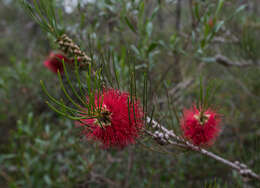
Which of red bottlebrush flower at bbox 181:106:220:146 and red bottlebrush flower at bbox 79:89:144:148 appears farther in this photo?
red bottlebrush flower at bbox 181:106:220:146

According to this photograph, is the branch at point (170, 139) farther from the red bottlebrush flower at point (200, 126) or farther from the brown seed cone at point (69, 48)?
the brown seed cone at point (69, 48)

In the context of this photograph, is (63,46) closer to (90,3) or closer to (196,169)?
(90,3)

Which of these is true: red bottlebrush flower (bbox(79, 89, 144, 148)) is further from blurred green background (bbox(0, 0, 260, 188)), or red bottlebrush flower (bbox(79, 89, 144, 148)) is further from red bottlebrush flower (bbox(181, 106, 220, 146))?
blurred green background (bbox(0, 0, 260, 188))

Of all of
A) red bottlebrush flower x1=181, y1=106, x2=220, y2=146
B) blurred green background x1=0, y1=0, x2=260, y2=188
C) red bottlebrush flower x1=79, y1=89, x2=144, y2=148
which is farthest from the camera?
blurred green background x1=0, y1=0, x2=260, y2=188

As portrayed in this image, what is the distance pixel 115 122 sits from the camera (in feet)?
2.25

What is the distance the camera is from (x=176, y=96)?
1.67 m

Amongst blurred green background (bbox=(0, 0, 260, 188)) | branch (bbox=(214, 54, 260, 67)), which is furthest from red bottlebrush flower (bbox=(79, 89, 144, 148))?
branch (bbox=(214, 54, 260, 67))

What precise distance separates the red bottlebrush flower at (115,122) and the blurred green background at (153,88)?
0.52 m

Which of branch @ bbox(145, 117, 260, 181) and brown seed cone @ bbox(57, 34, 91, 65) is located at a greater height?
brown seed cone @ bbox(57, 34, 91, 65)

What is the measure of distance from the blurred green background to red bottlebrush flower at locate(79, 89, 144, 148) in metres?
0.52

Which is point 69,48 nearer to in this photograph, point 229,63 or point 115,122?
point 115,122

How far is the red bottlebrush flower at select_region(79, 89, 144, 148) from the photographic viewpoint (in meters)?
0.68

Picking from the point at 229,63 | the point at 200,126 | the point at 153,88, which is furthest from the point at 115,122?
the point at 229,63

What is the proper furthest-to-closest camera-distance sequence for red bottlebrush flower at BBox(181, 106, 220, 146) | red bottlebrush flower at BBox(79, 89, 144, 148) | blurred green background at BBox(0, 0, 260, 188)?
blurred green background at BBox(0, 0, 260, 188) < red bottlebrush flower at BBox(181, 106, 220, 146) < red bottlebrush flower at BBox(79, 89, 144, 148)
